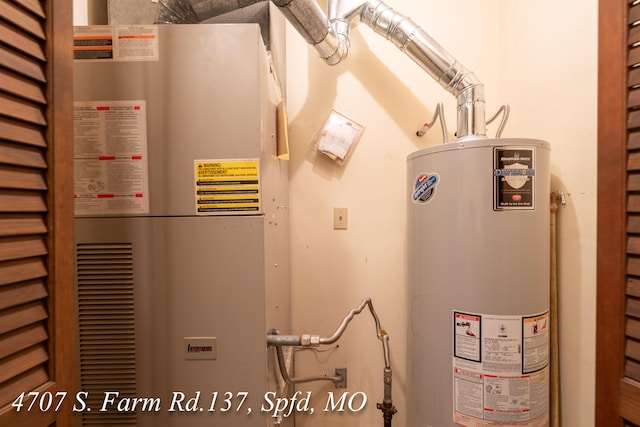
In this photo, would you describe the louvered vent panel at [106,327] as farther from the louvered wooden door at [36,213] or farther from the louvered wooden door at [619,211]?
the louvered wooden door at [619,211]

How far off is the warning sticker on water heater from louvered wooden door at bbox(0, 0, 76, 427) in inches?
38.4

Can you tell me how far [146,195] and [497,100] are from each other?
4.64ft

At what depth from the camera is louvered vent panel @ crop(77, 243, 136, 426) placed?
678mm

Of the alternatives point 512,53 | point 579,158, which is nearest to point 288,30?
point 512,53

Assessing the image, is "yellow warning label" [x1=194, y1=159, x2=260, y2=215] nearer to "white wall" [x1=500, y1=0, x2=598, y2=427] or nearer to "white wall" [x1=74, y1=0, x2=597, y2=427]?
"white wall" [x1=74, y1=0, x2=597, y2=427]

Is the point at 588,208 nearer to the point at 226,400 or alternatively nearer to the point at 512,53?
the point at 512,53

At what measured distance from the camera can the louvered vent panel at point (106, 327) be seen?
0.68 metres

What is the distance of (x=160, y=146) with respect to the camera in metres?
0.67

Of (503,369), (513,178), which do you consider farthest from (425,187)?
(503,369)

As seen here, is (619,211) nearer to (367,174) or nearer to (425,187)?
(425,187)

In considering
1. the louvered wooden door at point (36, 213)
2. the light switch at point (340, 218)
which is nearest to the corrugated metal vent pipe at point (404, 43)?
the light switch at point (340, 218)

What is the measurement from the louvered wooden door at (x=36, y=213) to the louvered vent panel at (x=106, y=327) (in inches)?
7.5

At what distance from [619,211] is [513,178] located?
0.84ft

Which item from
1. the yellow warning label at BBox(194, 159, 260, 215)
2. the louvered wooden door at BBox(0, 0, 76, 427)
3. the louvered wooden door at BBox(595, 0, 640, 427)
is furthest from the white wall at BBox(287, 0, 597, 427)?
the louvered wooden door at BBox(0, 0, 76, 427)
